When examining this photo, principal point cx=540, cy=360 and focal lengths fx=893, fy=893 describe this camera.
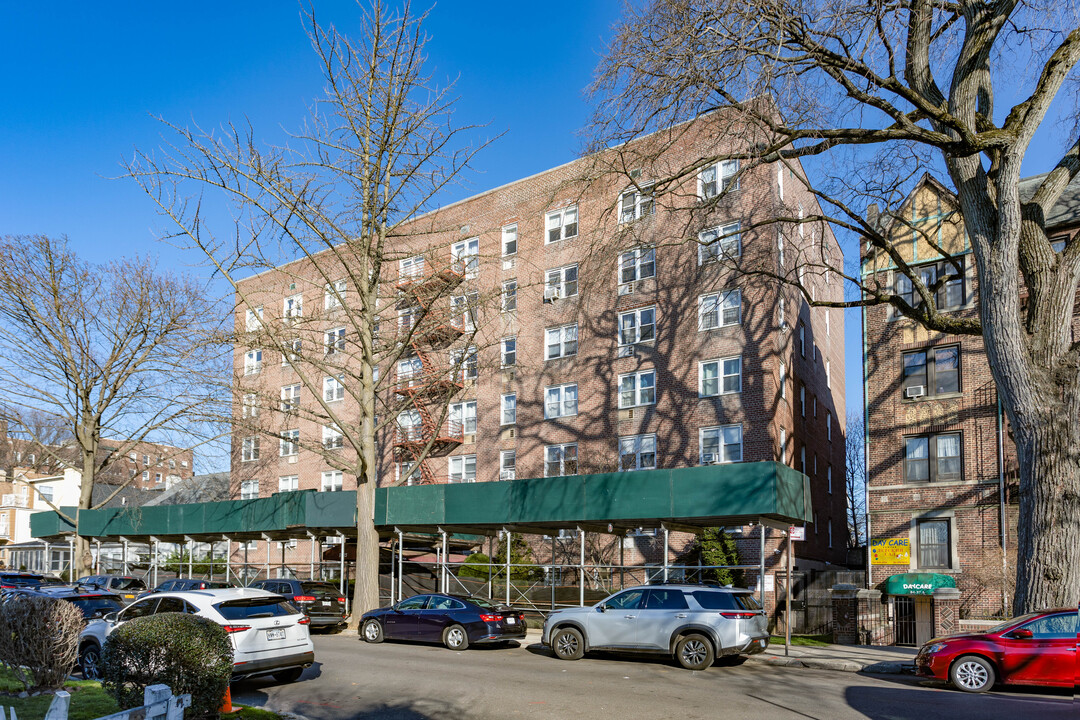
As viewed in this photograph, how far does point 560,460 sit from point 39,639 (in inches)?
1006

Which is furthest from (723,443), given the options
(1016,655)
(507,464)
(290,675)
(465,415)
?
(290,675)

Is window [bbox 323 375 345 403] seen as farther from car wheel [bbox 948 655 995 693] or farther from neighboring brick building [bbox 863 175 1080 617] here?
car wheel [bbox 948 655 995 693]

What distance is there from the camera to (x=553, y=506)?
80.5ft

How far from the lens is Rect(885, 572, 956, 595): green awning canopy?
25.4 meters

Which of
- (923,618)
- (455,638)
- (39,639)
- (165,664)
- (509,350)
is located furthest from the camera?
(509,350)

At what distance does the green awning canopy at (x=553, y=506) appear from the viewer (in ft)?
70.6

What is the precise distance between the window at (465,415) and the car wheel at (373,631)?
58.3 ft

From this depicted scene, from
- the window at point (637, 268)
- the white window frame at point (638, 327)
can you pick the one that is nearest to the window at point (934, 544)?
the white window frame at point (638, 327)

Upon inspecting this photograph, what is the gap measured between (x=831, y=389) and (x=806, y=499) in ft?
66.2

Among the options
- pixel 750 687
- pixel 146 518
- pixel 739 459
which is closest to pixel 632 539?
pixel 739 459

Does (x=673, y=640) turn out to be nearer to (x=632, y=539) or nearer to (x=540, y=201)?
(x=632, y=539)

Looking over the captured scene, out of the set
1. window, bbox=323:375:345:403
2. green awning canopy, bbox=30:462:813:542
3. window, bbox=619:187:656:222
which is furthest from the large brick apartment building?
window, bbox=323:375:345:403

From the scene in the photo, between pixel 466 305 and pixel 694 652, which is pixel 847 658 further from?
pixel 466 305

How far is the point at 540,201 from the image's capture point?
39219 millimetres
